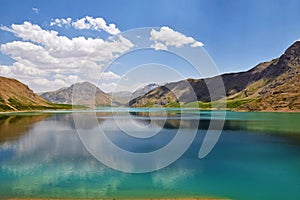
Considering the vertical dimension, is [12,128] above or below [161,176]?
above

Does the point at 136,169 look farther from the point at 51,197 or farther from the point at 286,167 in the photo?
the point at 286,167

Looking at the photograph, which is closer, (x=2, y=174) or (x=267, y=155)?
(x=2, y=174)

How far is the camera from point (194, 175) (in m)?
33.0

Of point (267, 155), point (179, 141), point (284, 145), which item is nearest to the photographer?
point (267, 155)

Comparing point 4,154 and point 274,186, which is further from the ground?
point 4,154

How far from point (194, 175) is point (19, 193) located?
65.1 feet

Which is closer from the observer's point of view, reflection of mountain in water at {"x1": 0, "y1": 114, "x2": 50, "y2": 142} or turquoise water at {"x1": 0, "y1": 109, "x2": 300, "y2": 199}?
turquoise water at {"x1": 0, "y1": 109, "x2": 300, "y2": 199}

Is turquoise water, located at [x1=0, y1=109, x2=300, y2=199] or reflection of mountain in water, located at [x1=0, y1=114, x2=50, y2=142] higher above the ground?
reflection of mountain in water, located at [x1=0, y1=114, x2=50, y2=142]

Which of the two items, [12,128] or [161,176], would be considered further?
[12,128]

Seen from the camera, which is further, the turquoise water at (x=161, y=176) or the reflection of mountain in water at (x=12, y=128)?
the reflection of mountain in water at (x=12, y=128)

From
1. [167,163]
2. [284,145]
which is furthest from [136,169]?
[284,145]

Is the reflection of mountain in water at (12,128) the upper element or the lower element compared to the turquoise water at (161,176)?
upper

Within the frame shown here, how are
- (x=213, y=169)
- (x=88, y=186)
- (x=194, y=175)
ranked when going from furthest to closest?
(x=213, y=169), (x=194, y=175), (x=88, y=186)

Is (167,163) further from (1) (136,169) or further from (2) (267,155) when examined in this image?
(2) (267,155)
